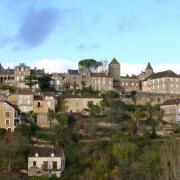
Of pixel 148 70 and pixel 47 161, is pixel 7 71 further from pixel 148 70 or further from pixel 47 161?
pixel 47 161

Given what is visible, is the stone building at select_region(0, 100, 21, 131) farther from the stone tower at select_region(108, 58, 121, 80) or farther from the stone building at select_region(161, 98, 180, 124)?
the stone tower at select_region(108, 58, 121, 80)

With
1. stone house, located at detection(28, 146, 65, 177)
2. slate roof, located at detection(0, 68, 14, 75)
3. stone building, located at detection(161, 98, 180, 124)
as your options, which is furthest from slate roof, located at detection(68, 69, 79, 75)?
stone house, located at detection(28, 146, 65, 177)

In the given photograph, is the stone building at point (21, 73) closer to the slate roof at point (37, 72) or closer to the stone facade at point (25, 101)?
the slate roof at point (37, 72)

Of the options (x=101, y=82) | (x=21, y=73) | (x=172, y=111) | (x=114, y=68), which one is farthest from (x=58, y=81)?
(x=172, y=111)

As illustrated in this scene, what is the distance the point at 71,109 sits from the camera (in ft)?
237

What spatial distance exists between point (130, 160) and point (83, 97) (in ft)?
63.9

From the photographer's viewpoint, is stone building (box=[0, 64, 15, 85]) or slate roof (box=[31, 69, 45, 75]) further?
slate roof (box=[31, 69, 45, 75])

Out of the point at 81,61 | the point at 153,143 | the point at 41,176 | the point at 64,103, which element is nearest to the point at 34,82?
the point at 64,103

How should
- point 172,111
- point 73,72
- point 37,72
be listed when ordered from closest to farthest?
1. point 172,111
2. point 37,72
3. point 73,72

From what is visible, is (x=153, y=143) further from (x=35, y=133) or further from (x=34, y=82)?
(x=34, y=82)

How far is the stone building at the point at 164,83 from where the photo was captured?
8700 cm

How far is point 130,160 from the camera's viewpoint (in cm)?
5453

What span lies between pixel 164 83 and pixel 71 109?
19.2m

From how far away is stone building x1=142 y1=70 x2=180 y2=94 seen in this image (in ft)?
285
